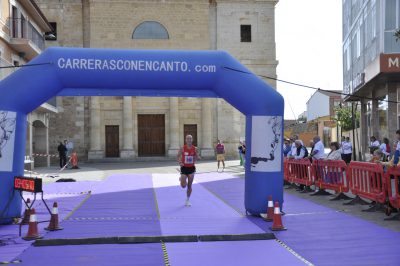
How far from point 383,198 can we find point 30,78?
7.70 metres

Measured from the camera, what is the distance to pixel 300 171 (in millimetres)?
16656

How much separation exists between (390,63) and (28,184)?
51.8 ft

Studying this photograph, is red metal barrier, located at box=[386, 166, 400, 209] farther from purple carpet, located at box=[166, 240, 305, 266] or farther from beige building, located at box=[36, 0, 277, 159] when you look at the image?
beige building, located at box=[36, 0, 277, 159]

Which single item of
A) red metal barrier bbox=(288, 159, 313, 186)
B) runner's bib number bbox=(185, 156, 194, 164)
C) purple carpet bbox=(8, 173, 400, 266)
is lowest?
purple carpet bbox=(8, 173, 400, 266)

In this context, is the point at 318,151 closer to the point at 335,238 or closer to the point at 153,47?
the point at 335,238

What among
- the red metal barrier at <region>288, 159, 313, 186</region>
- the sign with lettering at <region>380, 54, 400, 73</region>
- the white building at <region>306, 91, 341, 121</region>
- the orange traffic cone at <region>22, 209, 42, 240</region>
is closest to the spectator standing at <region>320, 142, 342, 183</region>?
the red metal barrier at <region>288, 159, 313, 186</region>

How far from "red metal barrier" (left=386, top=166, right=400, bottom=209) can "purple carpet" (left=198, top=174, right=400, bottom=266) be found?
801 millimetres

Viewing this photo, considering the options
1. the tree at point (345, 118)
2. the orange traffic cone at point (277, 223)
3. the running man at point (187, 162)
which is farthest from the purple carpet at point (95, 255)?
the tree at point (345, 118)

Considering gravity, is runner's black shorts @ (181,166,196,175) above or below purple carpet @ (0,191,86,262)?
above

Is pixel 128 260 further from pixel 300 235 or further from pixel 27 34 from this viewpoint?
pixel 27 34

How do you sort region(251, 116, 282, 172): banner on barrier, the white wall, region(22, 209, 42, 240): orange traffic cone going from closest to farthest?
region(22, 209, 42, 240): orange traffic cone, region(251, 116, 282, 172): banner on barrier, the white wall

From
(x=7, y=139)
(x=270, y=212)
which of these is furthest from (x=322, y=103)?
(x=7, y=139)

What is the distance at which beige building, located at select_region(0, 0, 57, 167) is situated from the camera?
25672 millimetres

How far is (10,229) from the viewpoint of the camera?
9.68 metres
